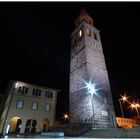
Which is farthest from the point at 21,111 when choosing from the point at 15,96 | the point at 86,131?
the point at 86,131

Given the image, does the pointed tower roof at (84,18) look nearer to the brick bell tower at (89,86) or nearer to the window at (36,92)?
the brick bell tower at (89,86)

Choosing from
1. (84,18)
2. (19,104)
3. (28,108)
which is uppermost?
(84,18)

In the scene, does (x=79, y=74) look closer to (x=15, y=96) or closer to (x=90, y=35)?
(x=90, y=35)

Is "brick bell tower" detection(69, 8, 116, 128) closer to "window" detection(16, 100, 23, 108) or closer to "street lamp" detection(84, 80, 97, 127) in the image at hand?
"street lamp" detection(84, 80, 97, 127)

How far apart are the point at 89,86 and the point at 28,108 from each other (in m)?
11.3

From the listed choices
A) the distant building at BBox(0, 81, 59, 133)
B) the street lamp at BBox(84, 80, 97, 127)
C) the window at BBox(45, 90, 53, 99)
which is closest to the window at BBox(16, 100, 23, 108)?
the distant building at BBox(0, 81, 59, 133)

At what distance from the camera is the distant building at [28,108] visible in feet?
68.5

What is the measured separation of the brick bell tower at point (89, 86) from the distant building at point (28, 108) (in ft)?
16.2

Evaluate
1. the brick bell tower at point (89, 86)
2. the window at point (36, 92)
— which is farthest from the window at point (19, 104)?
the brick bell tower at point (89, 86)

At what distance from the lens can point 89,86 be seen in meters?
19.3

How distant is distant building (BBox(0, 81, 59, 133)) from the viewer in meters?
20.9

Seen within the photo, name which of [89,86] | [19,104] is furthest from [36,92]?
[89,86]

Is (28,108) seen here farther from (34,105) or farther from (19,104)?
(19,104)

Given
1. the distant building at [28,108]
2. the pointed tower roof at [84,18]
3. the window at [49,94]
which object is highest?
the pointed tower roof at [84,18]
